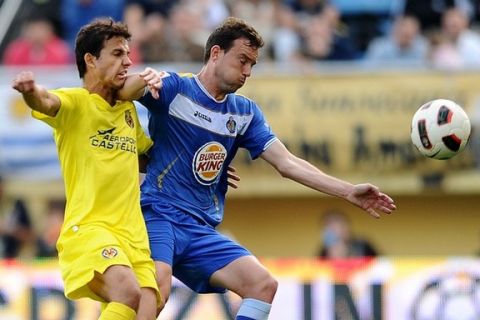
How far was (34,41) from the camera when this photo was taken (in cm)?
1733

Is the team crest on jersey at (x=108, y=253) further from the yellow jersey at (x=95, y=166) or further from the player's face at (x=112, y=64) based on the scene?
the player's face at (x=112, y=64)

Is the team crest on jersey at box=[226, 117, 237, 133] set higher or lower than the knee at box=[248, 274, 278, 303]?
higher

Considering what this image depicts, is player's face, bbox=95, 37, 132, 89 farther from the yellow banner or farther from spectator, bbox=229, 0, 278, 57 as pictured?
spectator, bbox=229, 0, 278, 57

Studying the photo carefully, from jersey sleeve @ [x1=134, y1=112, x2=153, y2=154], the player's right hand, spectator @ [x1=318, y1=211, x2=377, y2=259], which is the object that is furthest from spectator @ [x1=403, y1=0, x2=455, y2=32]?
the player's right hand

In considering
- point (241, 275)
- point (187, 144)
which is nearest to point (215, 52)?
point (187, 144)

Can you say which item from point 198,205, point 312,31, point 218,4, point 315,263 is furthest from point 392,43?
point 198,205

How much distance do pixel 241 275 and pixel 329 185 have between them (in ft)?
2.85

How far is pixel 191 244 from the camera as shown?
9.80 meters

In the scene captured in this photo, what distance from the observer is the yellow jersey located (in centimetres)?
913

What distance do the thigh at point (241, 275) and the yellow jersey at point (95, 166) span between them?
754 millimetres

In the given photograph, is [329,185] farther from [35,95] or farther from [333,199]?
[333,199]

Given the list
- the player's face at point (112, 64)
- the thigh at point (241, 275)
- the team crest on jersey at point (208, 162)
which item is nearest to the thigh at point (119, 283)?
the thigh at point (241, 275)

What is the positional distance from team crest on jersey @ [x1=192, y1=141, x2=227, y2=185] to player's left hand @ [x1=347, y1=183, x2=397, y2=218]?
942 millimetres

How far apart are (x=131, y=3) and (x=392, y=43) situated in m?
3.31
